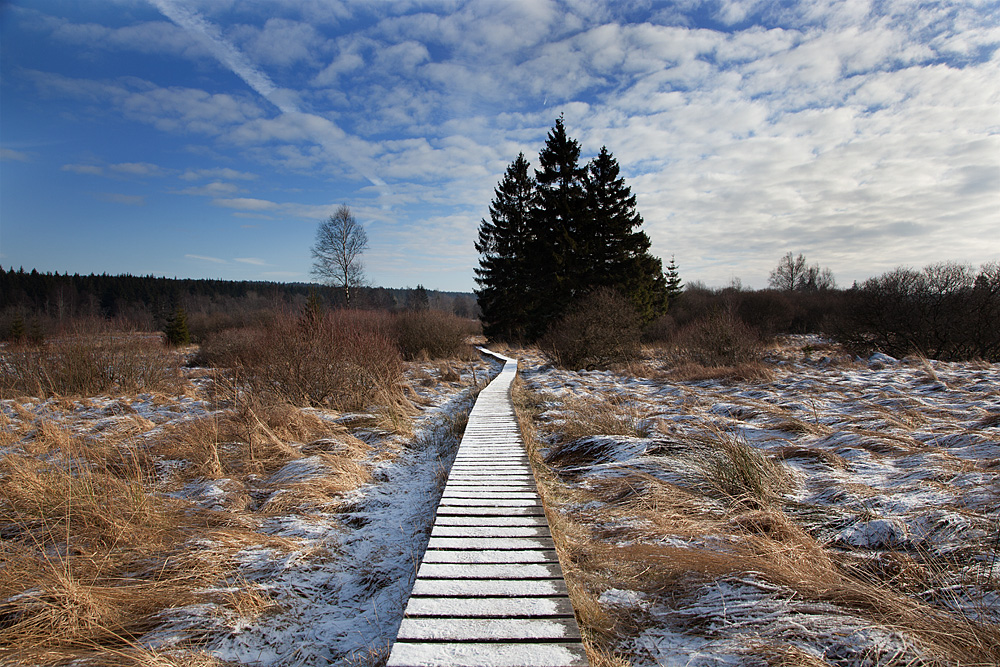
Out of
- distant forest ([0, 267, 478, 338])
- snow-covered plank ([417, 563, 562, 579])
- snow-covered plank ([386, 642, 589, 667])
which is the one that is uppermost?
distant forest ([0, 267, 478, 338])

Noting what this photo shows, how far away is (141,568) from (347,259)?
2924cm

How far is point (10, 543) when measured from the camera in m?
3.15

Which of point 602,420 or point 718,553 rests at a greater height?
point 602,420

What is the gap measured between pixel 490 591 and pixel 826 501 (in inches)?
120

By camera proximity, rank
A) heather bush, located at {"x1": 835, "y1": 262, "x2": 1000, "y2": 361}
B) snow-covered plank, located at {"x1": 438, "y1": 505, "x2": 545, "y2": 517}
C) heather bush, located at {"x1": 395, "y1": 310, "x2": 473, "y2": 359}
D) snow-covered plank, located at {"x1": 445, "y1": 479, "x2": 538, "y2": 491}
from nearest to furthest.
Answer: snow-covered plank, located at {"x1": 438, "y1": 505, "x2": 545, "y2": 517}, snow-covered plank, located at {"x1": 445, "y1": 479, "x2": 538, "y2": 491}, heather bush, located at {"x1": 835, "y1": 262, "x2": 1000, "y2": 361}, heather bush, located at {"x1": 395, "y1": 310, "x2": 473, "y2": 359}

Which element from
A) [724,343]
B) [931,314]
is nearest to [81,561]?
[724,343]

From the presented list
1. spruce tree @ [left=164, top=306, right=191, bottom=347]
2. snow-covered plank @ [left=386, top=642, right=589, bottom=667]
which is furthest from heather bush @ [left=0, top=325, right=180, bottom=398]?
spruce tree @ [left=164, top=306, right=191, bottom=347]

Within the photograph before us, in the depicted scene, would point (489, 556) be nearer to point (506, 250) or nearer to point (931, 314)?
point (931, 314)

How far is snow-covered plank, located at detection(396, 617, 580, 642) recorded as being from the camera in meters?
2.14

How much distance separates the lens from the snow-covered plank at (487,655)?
1.97m

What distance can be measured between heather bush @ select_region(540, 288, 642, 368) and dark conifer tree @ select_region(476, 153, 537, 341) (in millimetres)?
10487

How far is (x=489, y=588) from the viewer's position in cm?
257

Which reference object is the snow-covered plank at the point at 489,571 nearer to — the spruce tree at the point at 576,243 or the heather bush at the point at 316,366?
the heather bush at the point at 316,366

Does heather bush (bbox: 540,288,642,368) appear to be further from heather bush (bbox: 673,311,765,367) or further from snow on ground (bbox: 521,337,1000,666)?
snow on ground (bbox: 521,337,1000,666)
